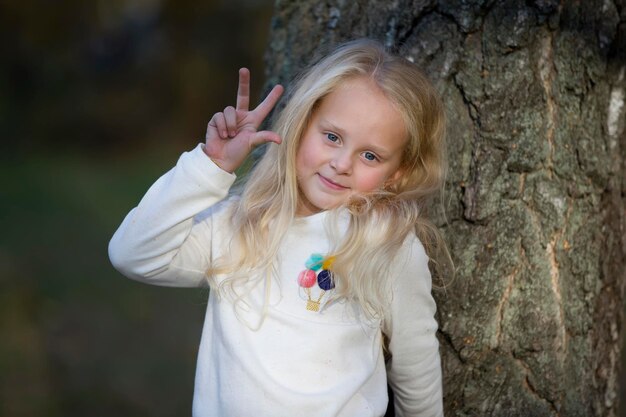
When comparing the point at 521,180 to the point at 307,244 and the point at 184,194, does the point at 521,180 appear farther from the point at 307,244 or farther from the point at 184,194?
the point at 184,194

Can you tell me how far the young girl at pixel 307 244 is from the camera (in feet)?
6.60

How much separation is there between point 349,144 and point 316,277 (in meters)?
0.34

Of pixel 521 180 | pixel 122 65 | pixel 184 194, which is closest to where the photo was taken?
pixel 184 194

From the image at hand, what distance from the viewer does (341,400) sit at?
2049 mm

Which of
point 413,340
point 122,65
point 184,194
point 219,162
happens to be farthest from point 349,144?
point 122,65

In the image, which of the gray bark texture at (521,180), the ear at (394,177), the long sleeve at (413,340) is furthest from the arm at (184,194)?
the gray bark texture at (521,180)

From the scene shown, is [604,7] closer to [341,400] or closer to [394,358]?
[394,358]

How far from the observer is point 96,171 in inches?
355

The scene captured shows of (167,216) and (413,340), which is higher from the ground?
(167,216)

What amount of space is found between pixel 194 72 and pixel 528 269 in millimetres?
8453

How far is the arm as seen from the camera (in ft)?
6.47

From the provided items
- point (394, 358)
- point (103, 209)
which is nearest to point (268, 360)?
point (394, 358)

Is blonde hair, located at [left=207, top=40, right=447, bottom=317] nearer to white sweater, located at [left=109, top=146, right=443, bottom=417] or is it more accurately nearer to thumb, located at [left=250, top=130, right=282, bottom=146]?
white sweater, located at [left=109, top=146, right=443, bottom=417]

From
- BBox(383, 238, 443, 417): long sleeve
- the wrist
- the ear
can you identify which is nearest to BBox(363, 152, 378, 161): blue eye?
the ear
